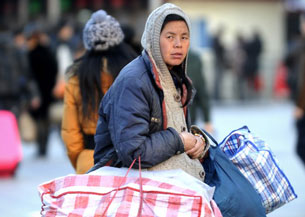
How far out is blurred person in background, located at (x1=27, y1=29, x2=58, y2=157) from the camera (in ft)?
41.5

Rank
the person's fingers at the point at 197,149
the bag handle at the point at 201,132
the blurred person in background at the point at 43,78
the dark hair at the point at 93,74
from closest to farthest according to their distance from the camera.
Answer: the person's fingers at the point at 197,149 → the bag handle at the point at 201,132 → the dark hair at the point at 93,74 → the blurred person in background at the point at 43,78

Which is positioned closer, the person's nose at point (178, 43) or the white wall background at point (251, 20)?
the person's nose at point (178, 43)

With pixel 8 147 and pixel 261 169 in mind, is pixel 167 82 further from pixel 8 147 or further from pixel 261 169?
pixel 8 147

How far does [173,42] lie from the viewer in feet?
13.7

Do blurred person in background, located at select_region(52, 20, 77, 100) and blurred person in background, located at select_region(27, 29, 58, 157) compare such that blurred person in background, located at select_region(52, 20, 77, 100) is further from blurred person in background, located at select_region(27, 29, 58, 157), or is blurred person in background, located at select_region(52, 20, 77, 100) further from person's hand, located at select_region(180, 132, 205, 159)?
person's hand, located at select_region(180, 132, 205, 159)

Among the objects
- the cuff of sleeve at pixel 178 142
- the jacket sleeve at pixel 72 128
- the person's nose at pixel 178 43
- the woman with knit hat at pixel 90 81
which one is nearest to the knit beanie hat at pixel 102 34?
the woman with knit hat at pixel 90 81

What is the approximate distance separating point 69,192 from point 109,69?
5.39 feet

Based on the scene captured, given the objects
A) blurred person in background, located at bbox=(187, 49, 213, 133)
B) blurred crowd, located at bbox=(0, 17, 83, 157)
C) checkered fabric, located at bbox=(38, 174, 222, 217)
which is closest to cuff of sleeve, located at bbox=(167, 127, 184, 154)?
checkered fabric, located at bbox=(38, 174, 222, 217)

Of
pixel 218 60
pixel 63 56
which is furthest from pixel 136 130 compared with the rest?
pixel 218 60

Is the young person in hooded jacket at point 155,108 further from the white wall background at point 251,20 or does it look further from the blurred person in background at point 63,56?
the white wall background at point 251,20

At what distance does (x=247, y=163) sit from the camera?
4.55 metres

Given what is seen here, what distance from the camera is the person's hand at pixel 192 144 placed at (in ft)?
13.8

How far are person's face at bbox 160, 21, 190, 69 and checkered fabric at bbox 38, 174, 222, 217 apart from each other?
2.11 feet

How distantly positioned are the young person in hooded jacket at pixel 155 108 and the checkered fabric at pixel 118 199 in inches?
5.1
